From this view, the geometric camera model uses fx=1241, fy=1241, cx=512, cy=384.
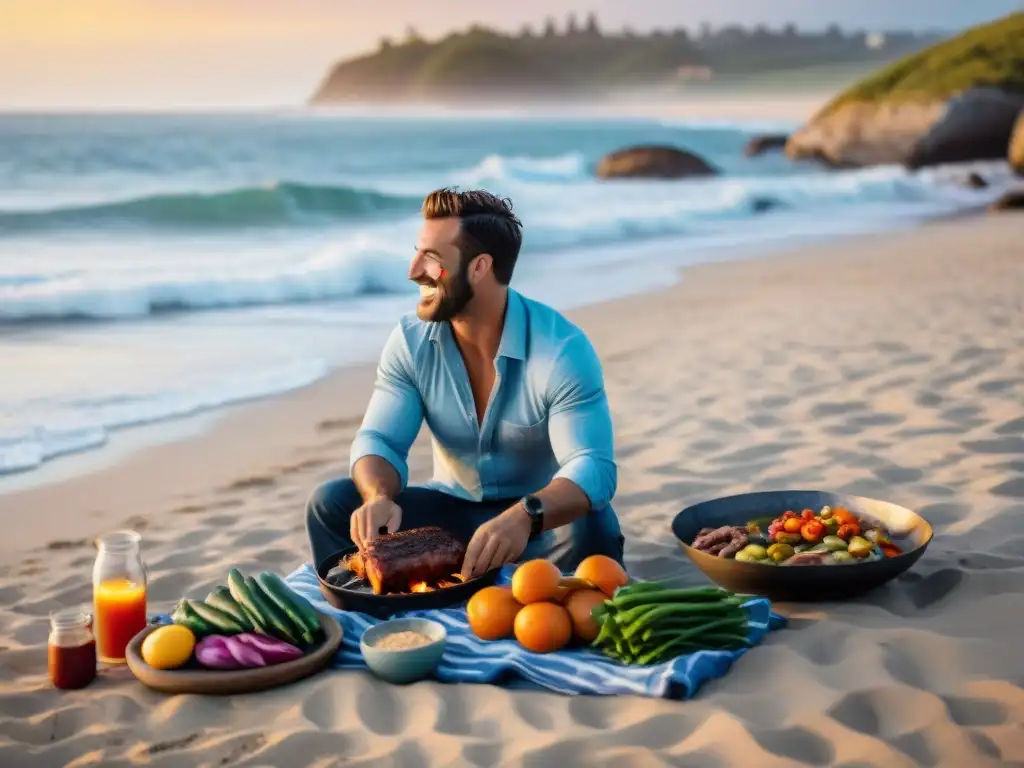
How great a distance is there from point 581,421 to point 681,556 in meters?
1.11

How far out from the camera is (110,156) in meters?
34.0

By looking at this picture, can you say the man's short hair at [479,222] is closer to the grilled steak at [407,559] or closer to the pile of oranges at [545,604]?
the grilled steak at [407,559]

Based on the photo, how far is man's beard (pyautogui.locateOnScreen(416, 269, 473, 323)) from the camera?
14.6ft

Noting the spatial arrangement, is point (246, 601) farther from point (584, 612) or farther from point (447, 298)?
point (447, 298)

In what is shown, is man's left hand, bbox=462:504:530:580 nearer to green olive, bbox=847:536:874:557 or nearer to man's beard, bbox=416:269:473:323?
man's beard, bbox=416:269:473:323

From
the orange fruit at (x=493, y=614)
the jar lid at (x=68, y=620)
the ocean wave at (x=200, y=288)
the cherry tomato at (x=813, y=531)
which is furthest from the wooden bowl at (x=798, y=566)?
the ocean wave at (x=200, y=288)

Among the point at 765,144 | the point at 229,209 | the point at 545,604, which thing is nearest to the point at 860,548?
the point at 545,604

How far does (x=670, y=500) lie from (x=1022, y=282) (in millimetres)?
7562

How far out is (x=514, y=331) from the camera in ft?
14.8

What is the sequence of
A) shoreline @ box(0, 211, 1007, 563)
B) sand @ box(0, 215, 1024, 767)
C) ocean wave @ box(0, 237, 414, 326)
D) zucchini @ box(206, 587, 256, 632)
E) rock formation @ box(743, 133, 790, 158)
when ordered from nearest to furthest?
sand @ box(0, 215, 1024, 767) < zucchini @ box(206, 587, 256, 632) < shoreline @ box(0, 211, 1007, 563) < ocean wave @ box(0, 237, 414, 326) < rock formation @ box(743, 133, 790, 158)

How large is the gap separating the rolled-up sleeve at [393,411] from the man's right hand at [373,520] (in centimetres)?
27

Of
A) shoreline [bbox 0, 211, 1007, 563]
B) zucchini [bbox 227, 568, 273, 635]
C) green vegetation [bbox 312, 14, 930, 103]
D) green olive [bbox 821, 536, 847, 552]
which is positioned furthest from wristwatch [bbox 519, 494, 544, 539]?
green vegetation [bbox 312, 14, 930, 103]

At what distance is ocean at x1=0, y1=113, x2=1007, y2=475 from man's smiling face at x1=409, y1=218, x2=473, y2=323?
11.7 feet

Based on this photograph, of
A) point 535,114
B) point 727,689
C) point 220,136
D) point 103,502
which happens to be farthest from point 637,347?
point 535,114
